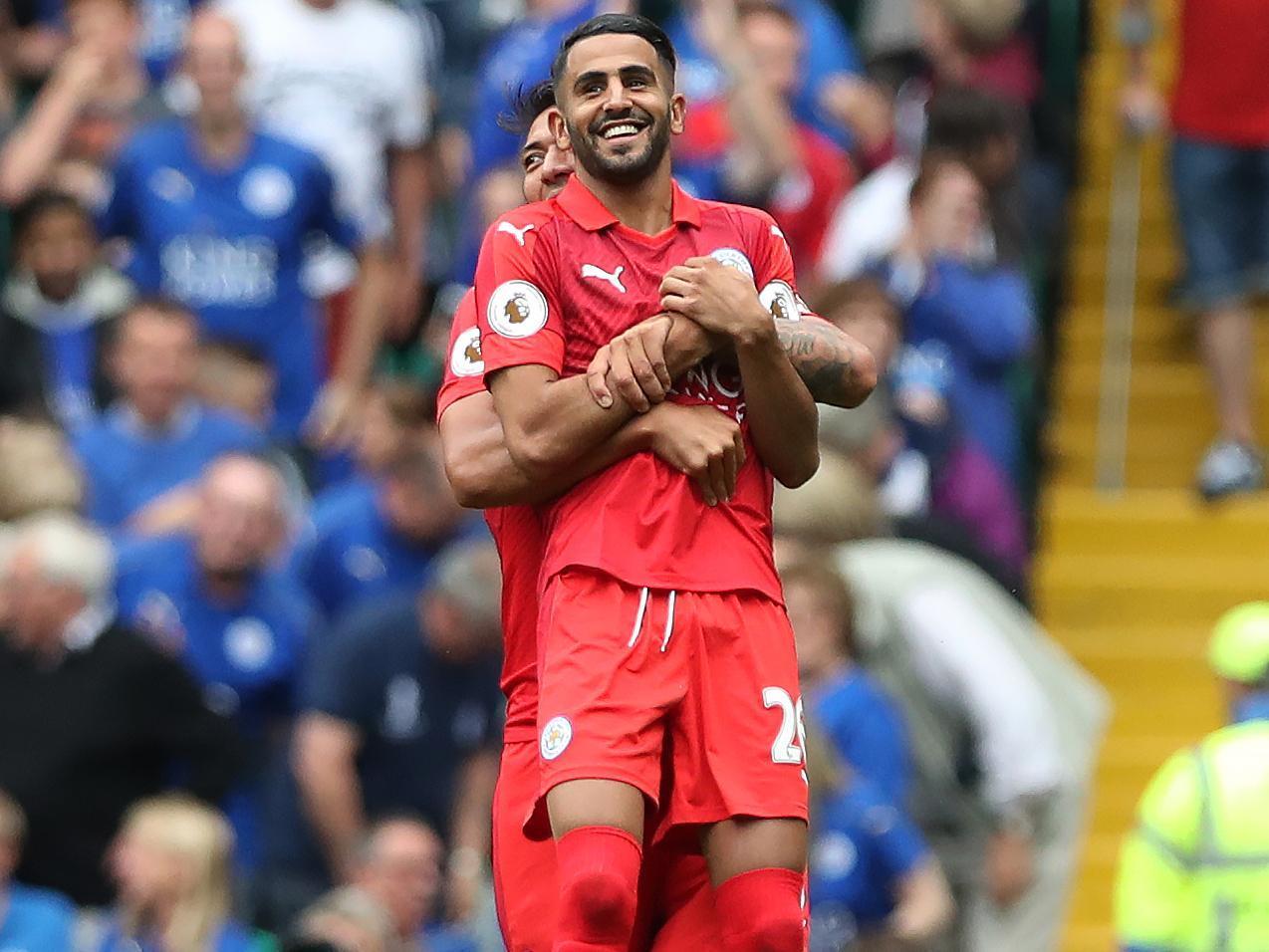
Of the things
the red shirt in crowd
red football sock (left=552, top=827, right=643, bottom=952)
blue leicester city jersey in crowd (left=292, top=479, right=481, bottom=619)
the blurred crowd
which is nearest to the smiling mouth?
red football sock (left=552, top=827, right=643, bottom=952)

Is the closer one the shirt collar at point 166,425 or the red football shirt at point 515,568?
the red football shirt at point 515,568

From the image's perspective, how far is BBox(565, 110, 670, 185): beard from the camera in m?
4.76

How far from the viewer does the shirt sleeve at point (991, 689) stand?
8539 millimetres

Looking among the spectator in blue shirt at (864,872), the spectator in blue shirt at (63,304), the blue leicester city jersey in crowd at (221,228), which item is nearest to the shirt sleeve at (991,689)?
the spectator in blue shirt at (864,872)

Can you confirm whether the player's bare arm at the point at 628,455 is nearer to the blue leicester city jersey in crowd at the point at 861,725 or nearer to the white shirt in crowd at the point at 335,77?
the blue leicester city jersey in crowd at the point at 861,725

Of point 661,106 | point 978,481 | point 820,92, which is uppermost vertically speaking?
point 820,92

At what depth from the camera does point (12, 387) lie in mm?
10562

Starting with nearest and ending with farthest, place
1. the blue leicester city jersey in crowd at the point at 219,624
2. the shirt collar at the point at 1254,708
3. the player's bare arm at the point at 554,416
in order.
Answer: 1. the player's bare arm at the point at 554,416
2. the shirt collar at the point at 1254,708
3. the blue leicester city jersey in crowd at the point at 219,624

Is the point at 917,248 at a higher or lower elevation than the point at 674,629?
higher

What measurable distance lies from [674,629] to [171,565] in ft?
17.1

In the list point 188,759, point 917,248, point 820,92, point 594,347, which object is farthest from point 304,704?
point 594,347

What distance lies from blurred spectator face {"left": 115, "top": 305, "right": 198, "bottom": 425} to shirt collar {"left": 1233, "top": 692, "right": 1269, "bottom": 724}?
13.0ft

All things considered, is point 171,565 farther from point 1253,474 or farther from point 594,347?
point 594,347

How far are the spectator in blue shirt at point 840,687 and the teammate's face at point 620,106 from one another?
331 cm
